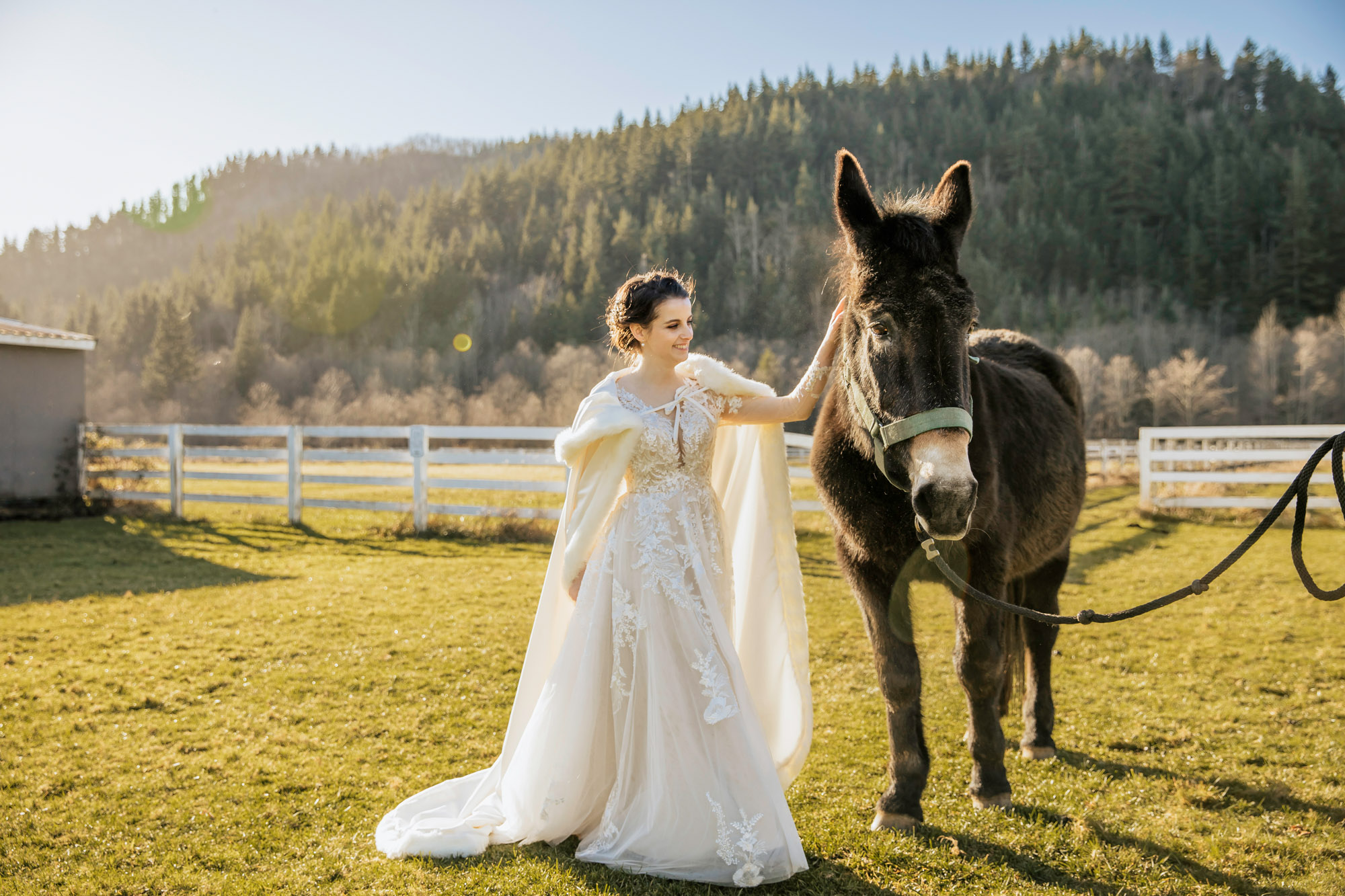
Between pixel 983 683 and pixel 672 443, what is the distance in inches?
62.7

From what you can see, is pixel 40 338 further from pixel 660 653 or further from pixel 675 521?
pixel 660 653

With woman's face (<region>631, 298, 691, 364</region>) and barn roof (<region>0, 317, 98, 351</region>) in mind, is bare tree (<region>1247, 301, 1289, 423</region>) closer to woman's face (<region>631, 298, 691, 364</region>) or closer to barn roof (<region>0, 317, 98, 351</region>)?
woman's face (<region>631, 298, 691, 364</region>)

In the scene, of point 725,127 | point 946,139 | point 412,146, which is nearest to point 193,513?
point 725,127

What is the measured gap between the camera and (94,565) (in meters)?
8.33

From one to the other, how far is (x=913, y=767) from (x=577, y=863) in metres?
1.37

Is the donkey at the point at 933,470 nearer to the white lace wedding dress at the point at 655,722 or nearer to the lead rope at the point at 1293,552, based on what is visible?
the lead rope at the point at 1293,552

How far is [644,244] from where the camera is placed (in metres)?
67.7

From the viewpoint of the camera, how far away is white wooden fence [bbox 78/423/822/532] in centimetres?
1016

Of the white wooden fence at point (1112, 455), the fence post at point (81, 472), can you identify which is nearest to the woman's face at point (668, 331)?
the fence post at point (81, 472)

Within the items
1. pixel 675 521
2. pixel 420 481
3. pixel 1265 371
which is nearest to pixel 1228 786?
pixel 675 521

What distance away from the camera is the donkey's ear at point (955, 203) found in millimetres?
2410

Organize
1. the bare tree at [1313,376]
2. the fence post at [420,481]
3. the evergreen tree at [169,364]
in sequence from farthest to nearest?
the evergreen tree at [169,364] < the bare tree at [1313,376] < the fence post at [420,481]

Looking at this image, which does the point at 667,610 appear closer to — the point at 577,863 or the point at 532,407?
the point at 577,863

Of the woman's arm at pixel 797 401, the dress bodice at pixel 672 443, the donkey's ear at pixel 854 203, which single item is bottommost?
the dress bodice at pixel 672 443
